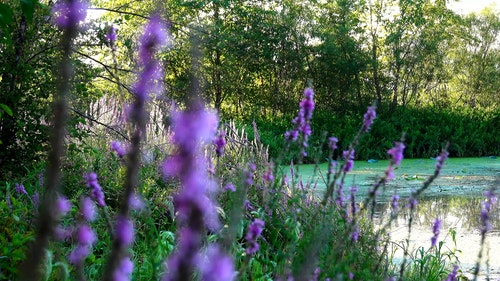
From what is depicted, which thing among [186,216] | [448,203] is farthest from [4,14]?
[448,203]

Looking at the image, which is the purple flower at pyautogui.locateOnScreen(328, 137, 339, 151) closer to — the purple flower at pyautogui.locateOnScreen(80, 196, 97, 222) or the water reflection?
the purple flower at pyautogui.locateOnScreen(80, 196, 97, 222)

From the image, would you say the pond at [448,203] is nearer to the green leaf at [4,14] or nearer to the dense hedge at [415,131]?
the green leaf at [4,14]

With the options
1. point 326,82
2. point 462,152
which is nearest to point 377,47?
point 326,82

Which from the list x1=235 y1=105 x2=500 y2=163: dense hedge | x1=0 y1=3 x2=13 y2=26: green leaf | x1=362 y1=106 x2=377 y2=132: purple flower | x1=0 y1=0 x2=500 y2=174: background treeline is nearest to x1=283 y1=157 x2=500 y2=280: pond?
x1=362 y1=106 x2=377 y2=132: purple flower

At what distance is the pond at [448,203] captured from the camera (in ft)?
13.6

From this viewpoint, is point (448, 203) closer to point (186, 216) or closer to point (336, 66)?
point (186, 216)

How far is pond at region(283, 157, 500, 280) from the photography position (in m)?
4.14

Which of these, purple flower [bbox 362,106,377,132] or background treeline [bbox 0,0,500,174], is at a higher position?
background treeline [bbox 0,0,500,174]

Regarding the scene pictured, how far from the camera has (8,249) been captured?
76.0 inches

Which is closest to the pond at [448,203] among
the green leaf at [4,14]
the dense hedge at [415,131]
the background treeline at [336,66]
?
the green leaf at [4,14]

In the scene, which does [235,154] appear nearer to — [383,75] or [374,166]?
[374,166]

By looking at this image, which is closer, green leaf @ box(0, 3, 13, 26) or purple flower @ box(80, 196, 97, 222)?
purple flower @ box(80, 196, 97, 222)

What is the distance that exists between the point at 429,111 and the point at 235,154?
11654mm

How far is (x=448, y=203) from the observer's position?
635 centimetres
